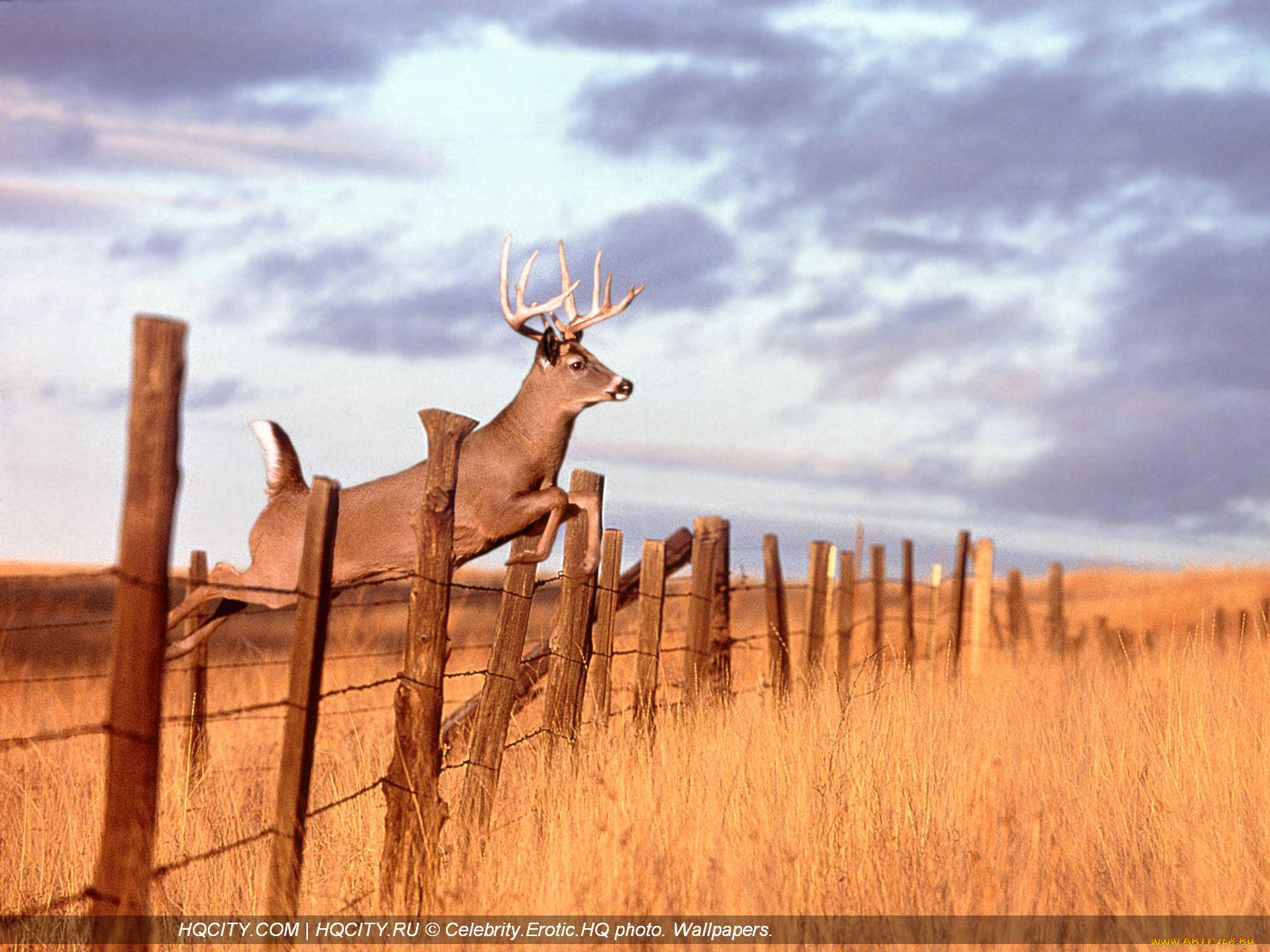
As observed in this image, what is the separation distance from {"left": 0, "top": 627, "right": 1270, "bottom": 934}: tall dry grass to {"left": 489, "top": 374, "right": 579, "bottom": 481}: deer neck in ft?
5.67

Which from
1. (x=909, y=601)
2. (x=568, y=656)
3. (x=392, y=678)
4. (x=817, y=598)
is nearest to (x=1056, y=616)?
(x=909, y=601)

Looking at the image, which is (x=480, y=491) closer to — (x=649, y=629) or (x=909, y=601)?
(x=649, y=629)

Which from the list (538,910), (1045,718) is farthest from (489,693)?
(1045,718)

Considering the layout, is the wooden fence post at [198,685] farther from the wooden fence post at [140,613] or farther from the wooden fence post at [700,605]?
the wooden fence post at [140,613]

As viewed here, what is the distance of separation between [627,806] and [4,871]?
2.77 metres

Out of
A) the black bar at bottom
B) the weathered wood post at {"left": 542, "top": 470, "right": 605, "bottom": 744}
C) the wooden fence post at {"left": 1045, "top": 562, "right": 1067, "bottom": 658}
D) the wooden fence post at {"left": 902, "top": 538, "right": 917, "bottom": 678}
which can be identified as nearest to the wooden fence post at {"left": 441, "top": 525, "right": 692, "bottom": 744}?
the weathered wood post at {"left": 542, "top": 470, "right": 605, "bottom": 744}

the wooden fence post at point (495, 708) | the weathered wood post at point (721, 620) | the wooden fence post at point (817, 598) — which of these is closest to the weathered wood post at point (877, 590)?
the wooden fence post at point (817, 598)

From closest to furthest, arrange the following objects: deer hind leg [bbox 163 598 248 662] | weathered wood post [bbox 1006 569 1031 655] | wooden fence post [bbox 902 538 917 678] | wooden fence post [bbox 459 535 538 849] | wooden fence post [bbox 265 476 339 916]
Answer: wooden fence post [bbox 265 476 339 916] → wooden fence post [bbox 459 535 538 849] → deer hind leg [bbox 163 598 248 662] → wooden fence post [bbox 902 538 917 678] → weathered wood post [bbox 1006 569 1031 655]

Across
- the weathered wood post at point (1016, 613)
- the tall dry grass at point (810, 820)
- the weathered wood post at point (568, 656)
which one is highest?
the weathered wood post at point (1016, 613)

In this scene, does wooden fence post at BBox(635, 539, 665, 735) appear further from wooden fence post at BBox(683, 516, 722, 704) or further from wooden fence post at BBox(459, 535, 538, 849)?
wooden fence post at BBox(459, 535, 538, 849)

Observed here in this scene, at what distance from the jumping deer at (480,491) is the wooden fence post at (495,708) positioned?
1392mm

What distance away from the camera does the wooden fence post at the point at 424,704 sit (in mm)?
4898

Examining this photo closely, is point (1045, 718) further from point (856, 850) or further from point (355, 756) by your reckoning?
point (355, 756)

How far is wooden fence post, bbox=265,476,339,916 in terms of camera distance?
4.36 metres
